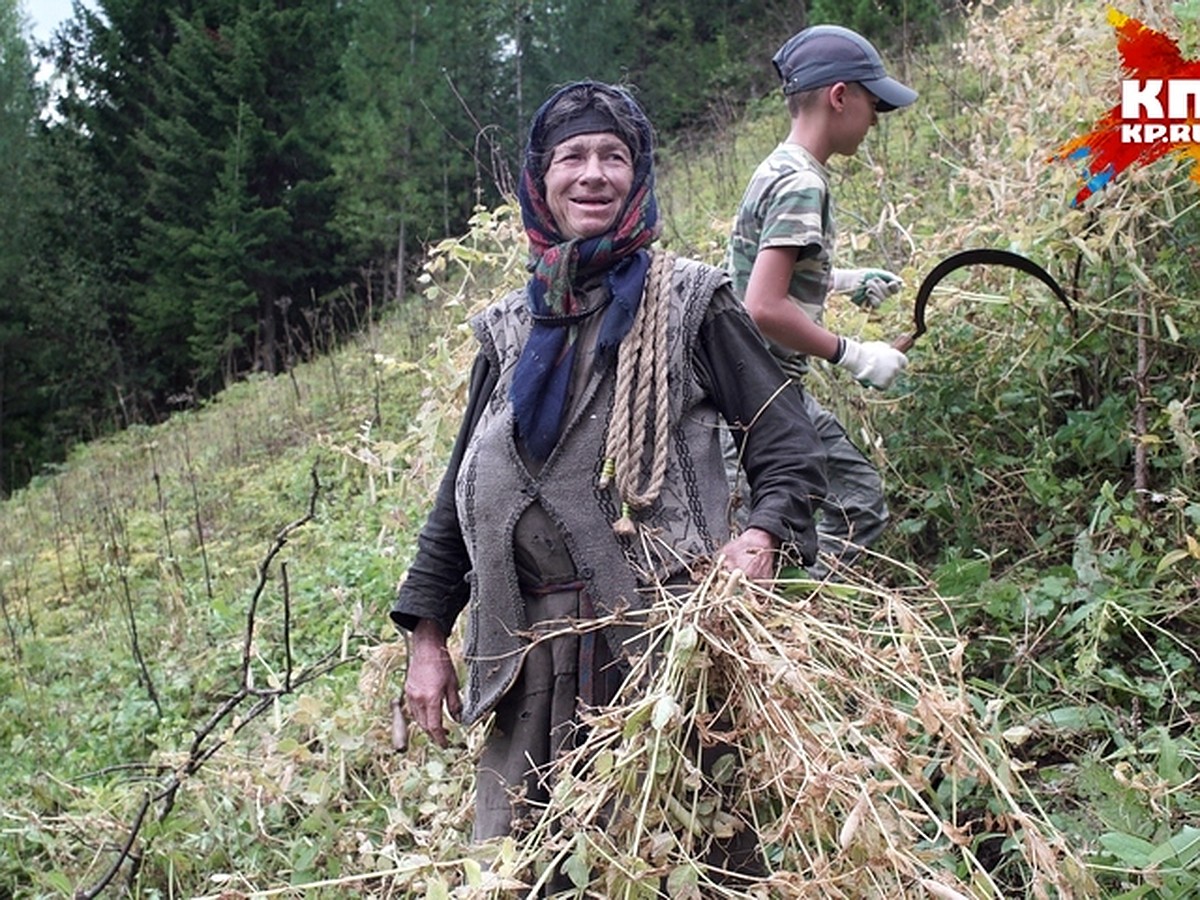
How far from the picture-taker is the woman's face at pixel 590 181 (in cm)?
195

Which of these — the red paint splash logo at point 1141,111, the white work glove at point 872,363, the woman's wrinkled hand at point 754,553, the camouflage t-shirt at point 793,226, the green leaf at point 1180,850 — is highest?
the red paint splash logo at point 1141,111

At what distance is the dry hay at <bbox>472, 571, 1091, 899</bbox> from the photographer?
1398 millimetres

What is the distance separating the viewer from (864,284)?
9.86 feet

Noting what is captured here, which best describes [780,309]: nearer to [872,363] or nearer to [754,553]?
[872,363]

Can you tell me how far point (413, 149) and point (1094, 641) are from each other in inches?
712

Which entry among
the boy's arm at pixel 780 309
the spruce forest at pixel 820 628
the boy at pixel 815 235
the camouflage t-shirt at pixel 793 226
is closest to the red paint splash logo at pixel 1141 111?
the spruce forest at pixel 820 628

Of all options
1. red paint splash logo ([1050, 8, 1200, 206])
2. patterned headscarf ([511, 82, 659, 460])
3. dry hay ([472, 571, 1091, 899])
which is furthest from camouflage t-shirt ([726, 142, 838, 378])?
red paint splash logo ([1050, 8, 1200, 206])

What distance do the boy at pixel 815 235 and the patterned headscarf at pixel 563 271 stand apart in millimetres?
442

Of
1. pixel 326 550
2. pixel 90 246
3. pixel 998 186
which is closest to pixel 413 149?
pixel 90 246

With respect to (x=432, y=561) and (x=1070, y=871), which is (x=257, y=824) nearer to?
(x=432, y=561)

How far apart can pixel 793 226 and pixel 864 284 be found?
75 cm

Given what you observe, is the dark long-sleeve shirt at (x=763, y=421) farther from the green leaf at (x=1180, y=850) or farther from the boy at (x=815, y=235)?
the green leaf at (x=1180, y=850)

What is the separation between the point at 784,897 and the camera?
4.69 feet

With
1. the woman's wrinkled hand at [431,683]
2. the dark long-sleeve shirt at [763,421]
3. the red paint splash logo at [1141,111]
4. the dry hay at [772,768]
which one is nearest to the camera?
the dry hay at [772,768]
